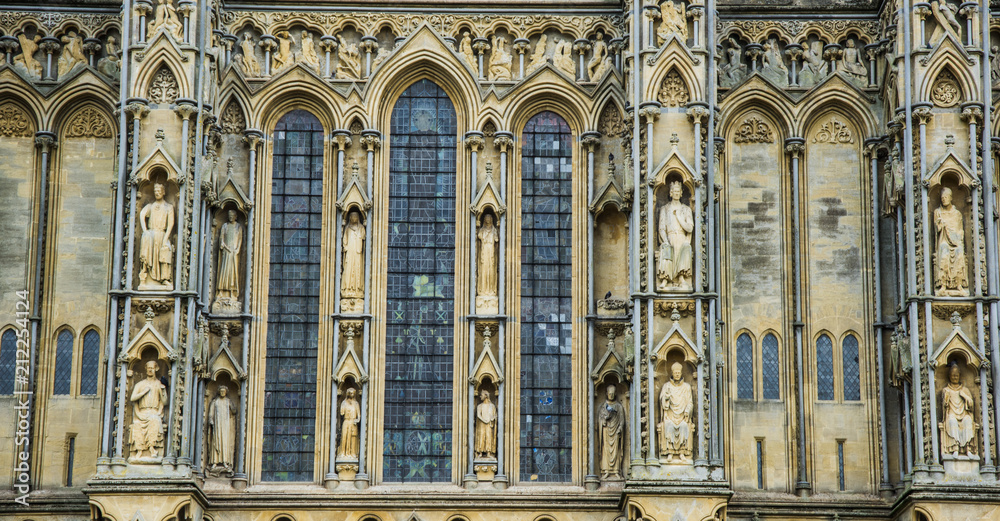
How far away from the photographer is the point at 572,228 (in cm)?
3116

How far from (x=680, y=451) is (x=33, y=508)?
10.7 m

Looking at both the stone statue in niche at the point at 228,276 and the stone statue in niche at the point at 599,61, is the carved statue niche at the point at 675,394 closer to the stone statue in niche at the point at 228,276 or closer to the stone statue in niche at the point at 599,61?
the stone statue in niche at the point at 599,61

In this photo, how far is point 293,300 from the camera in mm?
30922

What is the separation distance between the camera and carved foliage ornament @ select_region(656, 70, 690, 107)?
30.0 metres

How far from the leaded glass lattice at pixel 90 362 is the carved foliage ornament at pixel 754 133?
461 inches

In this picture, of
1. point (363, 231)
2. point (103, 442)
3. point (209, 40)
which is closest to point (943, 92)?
point (363, 231)

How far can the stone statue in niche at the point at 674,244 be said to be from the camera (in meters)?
29.1

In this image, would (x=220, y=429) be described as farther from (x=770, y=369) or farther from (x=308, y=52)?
(x=770, y=369)

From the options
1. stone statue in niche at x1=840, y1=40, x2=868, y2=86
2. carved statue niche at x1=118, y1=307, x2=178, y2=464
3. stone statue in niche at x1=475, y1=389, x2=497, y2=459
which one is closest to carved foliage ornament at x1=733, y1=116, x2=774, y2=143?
stone statue in niche at x1=840, y1=40, x2=868, y2=86

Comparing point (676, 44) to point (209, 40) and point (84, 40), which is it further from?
point (84, 40)

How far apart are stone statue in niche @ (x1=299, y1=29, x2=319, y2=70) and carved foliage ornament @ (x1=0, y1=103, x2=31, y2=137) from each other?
4.99 metres

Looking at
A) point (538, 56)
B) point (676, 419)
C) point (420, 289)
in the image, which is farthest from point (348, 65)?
point (676, 419)

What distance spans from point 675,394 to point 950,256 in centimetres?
499

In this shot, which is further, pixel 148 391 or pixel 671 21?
pixel 671 21
